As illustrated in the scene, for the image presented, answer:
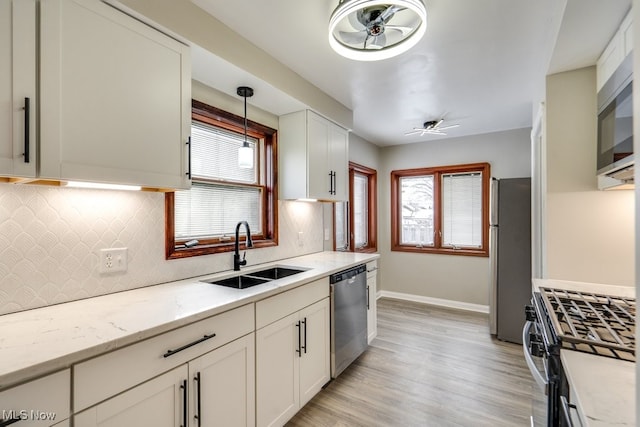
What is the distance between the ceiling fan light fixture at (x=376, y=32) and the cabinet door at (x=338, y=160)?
1171 mm

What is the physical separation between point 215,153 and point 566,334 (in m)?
2.30

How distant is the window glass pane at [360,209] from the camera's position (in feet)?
14.2

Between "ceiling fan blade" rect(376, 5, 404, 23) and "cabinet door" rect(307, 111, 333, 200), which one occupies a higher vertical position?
"ceiling fan blade" rect(376, 5, 404, 23)

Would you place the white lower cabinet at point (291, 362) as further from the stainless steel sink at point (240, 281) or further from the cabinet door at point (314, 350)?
the stainless steel sink at point (240, 281)

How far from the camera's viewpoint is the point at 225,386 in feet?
4.63

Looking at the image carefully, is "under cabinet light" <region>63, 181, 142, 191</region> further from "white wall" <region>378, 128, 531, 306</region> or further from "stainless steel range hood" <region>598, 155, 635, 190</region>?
"white wall" <region>378, 128, 531, 306</region>

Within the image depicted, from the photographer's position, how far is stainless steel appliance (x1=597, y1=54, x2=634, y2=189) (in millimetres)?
1169

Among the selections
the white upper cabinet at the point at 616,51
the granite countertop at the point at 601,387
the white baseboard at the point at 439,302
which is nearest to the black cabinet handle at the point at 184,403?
the granite countertop at the point at 601,387

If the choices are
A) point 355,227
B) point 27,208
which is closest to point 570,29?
point 27,208

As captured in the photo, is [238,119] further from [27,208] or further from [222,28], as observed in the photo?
[27,208]

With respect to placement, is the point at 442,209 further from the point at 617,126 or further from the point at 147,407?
the point at 147,407

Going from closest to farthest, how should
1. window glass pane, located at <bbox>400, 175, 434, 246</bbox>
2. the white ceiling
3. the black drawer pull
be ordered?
1. the black drawer pull
2. the white ceiling
3. window glass pane, located at <bbox>400, 175, 434, 246</bbox>

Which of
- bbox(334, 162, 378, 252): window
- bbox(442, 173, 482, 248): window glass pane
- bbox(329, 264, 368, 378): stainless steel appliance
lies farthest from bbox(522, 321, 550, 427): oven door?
bbox(442, 173, 482, 248): window glass pane

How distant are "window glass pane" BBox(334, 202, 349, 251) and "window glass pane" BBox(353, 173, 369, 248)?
0.21m
